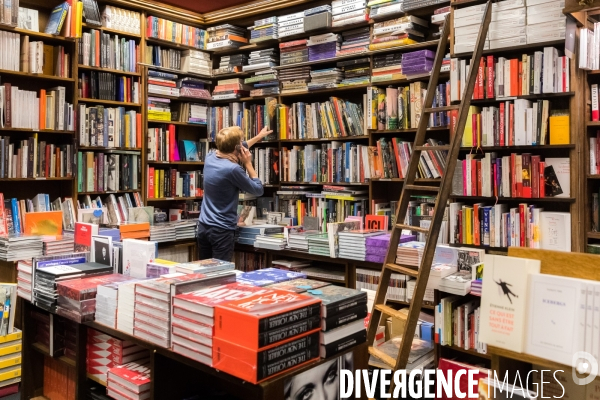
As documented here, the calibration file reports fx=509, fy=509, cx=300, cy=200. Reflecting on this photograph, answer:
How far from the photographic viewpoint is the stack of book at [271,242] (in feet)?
13.9

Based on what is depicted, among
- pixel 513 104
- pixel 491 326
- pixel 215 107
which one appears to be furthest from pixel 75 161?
pixel 491 326

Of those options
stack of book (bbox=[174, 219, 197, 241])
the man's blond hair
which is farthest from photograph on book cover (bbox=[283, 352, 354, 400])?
stack of book (bbox=[174, 219, 197, 241])

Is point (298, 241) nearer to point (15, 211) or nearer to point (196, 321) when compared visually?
point (15, 211)

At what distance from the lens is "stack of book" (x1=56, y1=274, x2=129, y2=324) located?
2189 millimetres

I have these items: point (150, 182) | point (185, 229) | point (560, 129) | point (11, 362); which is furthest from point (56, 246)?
point (560, 129)

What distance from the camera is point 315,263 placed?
439 centimetres

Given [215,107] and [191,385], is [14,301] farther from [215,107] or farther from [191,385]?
[215,107]

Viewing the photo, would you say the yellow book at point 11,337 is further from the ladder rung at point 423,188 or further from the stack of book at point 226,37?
the stack of book at point 226,37

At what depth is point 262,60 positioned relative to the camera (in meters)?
5.06

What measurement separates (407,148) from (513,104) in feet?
3.23

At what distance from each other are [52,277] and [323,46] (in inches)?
124

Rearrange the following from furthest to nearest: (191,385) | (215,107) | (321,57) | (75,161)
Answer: (215,107) < (321,57) < (75,161) < (191,385)

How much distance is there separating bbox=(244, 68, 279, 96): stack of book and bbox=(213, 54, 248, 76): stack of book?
24 centimetres

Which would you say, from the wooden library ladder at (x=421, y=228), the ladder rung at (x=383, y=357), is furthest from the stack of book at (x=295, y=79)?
the ladder rung at (x=383, y=357)
